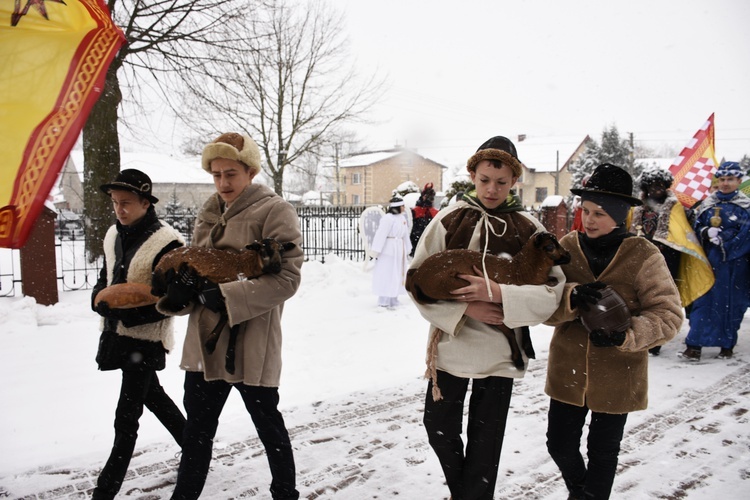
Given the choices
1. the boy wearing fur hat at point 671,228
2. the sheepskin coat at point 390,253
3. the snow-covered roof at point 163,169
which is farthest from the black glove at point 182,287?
the snow-covered roof at point 163,169

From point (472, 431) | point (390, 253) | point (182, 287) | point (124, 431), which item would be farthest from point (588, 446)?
point (390, 253)

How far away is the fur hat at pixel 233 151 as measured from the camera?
2752 millimetres

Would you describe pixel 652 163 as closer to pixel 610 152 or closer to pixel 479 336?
pixel 479 336

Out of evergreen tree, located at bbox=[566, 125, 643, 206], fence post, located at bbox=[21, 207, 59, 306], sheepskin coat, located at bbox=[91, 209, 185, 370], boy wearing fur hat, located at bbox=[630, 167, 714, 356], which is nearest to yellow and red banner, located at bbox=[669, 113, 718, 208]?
boy wearing fur hat, located at bbox=[630, 167, 714, 356]

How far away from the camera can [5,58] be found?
1.57m

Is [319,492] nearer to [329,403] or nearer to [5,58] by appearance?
[329,403]

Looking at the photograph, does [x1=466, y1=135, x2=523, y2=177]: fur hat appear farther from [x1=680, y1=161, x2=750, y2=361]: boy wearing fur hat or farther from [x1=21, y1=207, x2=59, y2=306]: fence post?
[x1=21, y1=207, x2=59, y2=306]: fence post

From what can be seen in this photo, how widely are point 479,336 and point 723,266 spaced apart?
5.32 metres

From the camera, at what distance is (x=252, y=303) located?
2.62m

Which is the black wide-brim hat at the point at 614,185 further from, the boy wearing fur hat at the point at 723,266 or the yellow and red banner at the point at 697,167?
the yellow and red banner at the point at 697,167

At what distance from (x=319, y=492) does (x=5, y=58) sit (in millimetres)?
2880

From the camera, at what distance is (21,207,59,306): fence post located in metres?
8.00

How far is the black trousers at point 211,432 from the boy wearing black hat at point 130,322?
1.47ft

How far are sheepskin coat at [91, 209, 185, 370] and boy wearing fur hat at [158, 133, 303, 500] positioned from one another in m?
0.39
